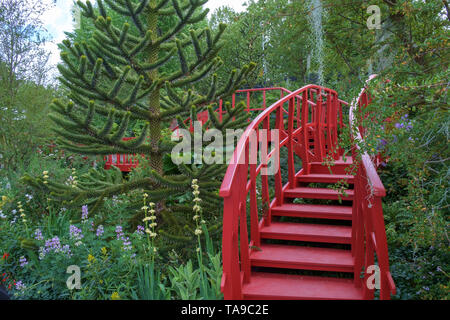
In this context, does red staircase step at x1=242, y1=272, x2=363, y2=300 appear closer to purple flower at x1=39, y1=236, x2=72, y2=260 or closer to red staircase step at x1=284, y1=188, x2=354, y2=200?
red staircase step at x1=284, y1=188, x2=354, y2=200

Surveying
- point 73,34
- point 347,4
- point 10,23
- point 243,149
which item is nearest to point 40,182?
point 243,149

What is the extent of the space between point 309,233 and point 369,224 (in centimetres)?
127

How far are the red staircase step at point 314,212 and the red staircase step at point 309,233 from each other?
0.15 m

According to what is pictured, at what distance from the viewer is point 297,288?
3.91 meters

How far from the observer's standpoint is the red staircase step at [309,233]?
463 cm

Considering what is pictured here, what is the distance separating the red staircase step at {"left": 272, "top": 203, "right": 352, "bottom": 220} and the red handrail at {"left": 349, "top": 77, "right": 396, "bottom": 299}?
55 centimetres

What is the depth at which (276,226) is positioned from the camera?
16.3 feet

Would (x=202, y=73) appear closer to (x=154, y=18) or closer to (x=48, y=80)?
(x=154, y=18)

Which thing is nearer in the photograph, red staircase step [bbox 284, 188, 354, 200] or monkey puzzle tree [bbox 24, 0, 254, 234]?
monkey puzzle tree [bbox 24, 0, 254, 234]

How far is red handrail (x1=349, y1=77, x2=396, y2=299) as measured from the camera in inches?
117

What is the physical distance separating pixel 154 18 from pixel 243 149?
3364 millimetres

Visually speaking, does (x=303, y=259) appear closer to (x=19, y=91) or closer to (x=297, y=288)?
(x=297, y=288)
